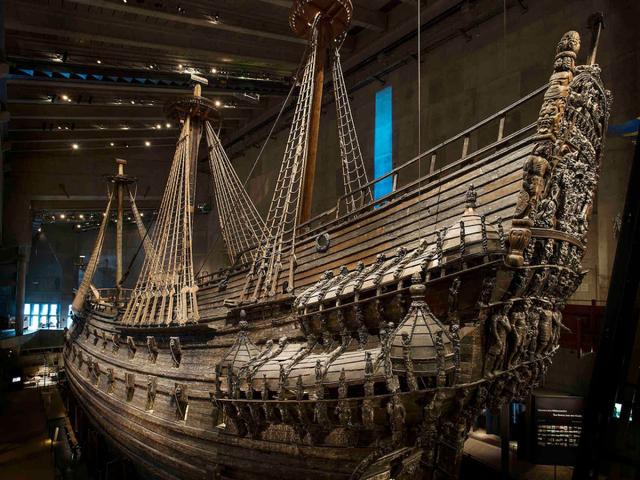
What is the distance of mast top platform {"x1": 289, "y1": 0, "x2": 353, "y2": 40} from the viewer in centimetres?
629

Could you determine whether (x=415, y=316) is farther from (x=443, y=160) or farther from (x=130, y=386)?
(x=130, y=386)

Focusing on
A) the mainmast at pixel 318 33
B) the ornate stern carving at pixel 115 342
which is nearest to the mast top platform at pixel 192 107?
the mainmast at pixel 318 33

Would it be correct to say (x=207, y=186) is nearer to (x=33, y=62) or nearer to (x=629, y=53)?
(x=33, y=62)

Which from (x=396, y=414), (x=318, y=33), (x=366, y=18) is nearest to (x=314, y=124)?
(x=318, y=33)

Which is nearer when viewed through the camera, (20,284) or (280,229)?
(280,229)

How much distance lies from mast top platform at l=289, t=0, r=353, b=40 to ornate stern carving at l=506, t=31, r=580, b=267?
3.69 meters

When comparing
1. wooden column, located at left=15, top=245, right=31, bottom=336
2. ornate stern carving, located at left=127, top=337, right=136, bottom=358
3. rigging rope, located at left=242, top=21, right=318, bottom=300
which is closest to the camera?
rigging rope, located at left=242, top=21, right=318, bottom=300

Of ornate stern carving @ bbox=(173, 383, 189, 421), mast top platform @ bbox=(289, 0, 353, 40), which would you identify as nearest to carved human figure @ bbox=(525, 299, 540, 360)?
ornate stern carving @ bbox=(173, 383, 189, 421)

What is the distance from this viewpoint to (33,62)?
9.59m

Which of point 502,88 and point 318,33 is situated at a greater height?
point 318,33

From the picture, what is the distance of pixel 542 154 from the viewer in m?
3.08

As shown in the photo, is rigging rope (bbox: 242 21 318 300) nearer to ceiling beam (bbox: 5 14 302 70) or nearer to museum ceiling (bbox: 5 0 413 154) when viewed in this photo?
museum ceiling (bbox: 5 0 413 154)

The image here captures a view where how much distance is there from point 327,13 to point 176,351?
4781mm

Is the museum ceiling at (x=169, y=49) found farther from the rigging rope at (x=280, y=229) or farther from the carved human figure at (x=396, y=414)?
the carved human figure at (x=396, y=414)
